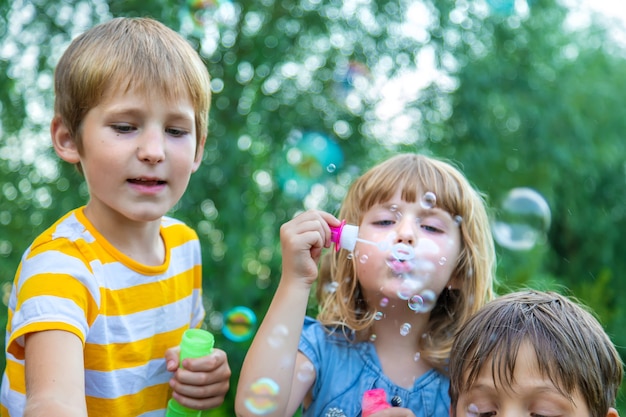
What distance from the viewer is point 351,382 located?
2.14 meters

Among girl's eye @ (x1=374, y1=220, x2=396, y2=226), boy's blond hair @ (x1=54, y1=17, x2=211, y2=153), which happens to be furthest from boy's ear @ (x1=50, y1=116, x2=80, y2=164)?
girl's eye @ (x1=374, y1=220, x2=396, y2=226)

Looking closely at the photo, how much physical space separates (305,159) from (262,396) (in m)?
1.57

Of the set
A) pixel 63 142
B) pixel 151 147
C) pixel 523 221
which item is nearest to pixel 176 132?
pixel 151 147

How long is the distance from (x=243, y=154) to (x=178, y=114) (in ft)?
4.63

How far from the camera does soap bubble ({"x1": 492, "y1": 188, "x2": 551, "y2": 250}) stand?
111 inches

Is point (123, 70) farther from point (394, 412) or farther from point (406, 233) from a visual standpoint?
point (394, 412)

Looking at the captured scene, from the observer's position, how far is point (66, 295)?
5.85 feet

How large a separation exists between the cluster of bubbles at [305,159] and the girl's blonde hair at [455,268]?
1.05 metres

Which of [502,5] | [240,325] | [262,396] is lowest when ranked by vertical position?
[240,325]

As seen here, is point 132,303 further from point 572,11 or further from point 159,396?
point 572,11

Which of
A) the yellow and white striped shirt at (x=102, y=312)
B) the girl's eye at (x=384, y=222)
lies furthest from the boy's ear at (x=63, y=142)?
the girl's eye at (x=384, y=222)

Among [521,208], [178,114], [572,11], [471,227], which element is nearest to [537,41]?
[572,11]

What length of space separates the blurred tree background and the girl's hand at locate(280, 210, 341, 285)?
1.18 metres

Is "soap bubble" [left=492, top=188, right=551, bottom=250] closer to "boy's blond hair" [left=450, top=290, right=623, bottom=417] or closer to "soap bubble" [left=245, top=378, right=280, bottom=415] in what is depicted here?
"boy's blond hair" [left=450, top=290, right=623, bottom=417]
